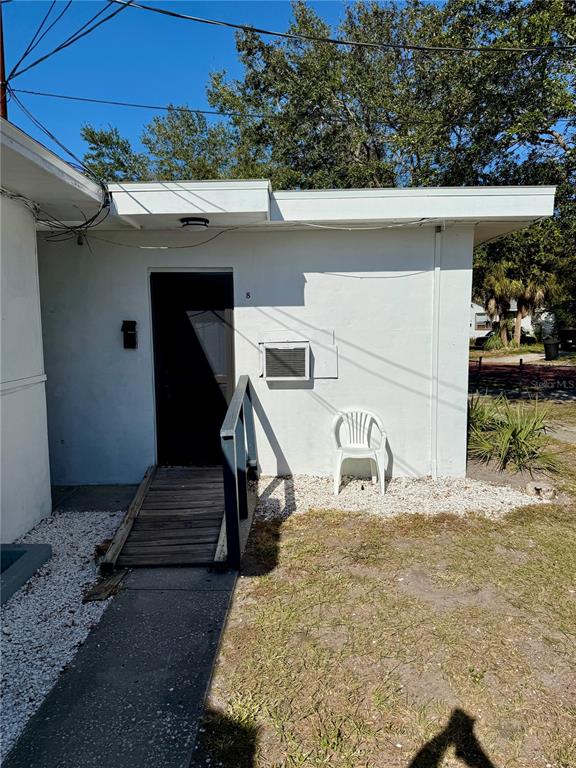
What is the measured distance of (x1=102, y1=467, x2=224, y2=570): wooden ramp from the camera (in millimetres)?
3541

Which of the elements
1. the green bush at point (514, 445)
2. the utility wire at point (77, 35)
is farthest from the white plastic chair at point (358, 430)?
the utility wire at point (77, 35)

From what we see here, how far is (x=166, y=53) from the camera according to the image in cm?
665

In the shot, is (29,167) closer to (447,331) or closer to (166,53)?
(447,331)

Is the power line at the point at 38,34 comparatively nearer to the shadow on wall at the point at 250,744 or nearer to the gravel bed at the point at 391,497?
the gravel bed at the point at 391,497

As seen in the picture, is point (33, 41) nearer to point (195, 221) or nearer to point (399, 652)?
point (195, 221)

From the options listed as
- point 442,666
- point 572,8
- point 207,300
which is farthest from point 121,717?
point 572,8

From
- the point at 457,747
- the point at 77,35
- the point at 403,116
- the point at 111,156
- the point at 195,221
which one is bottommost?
the point at 457,747

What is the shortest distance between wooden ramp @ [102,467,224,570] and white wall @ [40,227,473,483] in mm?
555

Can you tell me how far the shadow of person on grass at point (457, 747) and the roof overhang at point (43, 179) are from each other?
3.79 metres

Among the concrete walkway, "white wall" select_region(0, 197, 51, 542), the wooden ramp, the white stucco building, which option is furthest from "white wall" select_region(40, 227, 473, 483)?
the concrete walkway

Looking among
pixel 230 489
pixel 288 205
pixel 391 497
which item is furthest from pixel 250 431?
pixel 288 205

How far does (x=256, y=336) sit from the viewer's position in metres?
4.99

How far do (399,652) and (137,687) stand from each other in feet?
4.51

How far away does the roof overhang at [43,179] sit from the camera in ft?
9.44
